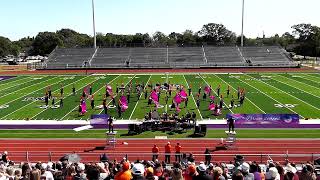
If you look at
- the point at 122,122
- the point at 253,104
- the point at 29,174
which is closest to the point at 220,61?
the point at 253,104

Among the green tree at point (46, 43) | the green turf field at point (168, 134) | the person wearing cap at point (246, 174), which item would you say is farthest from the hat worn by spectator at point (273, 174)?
the green tree at point (46, 43)

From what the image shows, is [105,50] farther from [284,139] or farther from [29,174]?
[29,174]

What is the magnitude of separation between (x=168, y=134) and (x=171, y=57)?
192 ft

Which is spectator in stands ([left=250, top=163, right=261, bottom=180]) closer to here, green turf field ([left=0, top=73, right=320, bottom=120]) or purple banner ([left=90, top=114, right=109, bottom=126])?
purple banner ([left=90, top=114, right=109, bottom=126])

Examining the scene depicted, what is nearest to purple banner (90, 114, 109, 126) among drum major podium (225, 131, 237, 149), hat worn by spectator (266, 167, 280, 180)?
drum major podium (225, 131, 237, 149)

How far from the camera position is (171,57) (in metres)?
81.9

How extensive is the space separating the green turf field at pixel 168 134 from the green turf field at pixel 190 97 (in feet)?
12.8

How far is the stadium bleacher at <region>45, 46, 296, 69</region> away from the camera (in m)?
75.6

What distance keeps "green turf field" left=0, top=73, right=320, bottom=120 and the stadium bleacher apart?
19.7 m

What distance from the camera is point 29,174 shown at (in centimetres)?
893

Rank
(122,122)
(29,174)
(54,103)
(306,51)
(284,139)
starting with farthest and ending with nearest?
1. (306,51)
2. (54,103)
3. (122,122)
4. (284,139)
5. (29,174)

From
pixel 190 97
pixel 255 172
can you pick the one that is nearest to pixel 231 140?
pixel 255 172

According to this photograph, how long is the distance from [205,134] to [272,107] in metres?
10.3

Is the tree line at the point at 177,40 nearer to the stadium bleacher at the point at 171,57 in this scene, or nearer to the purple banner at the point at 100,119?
the stadium bleacher at the point at 171,57
